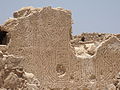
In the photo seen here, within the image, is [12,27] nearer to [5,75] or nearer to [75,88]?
[75,88]

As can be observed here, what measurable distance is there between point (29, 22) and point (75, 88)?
11.8 feet

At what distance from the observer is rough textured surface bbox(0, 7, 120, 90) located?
13.6 m

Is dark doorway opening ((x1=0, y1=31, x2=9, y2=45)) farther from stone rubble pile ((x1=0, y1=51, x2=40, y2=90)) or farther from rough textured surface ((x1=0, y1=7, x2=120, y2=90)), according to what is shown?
stone rubble pile ((x1=0, y1=51, x2=40, y2=90))

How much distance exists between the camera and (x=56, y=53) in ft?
47.1

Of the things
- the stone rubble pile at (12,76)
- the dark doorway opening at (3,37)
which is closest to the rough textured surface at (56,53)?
the dark doorway opening at (3,37)

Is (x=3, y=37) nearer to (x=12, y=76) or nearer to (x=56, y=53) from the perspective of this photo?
(x=56, y=53)

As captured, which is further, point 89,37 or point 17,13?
point 89,37

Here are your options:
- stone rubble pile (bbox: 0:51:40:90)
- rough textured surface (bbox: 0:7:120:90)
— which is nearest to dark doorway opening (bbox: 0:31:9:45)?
rough textured surface (bbox: 0:7:120:90)

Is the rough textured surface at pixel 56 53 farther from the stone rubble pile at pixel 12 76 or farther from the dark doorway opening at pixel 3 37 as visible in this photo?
the stone rubble pile at pixel 12 76

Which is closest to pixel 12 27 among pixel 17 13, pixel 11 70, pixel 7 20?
pixel 7 20

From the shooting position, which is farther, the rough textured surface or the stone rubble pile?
the rough textured surface

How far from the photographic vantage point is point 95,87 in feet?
49.9

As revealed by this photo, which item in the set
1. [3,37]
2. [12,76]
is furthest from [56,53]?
[12,76]

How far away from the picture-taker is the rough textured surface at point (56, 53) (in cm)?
1360
